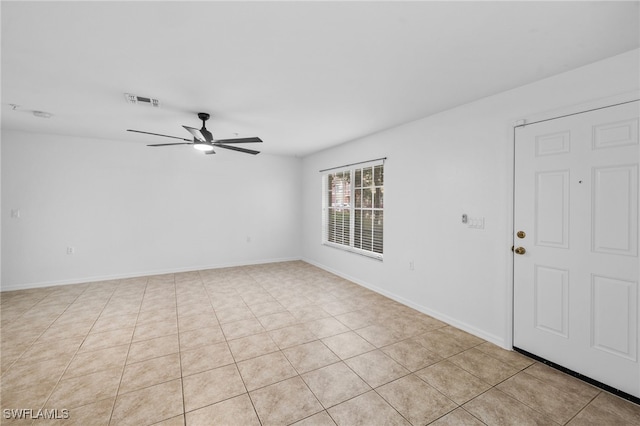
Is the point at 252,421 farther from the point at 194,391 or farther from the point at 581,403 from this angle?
the point at 581,403

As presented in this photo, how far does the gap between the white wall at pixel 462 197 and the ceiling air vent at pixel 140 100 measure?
10.4 feet

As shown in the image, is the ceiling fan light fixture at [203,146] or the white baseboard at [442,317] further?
the ceiling fan light fixture at [203,146]

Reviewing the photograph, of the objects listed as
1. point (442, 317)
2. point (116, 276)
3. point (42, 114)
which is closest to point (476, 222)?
point (442, 317)

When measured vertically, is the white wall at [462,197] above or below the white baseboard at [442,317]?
above

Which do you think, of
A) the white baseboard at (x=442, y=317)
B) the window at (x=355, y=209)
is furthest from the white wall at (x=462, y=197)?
the window at (x=355, y=209)

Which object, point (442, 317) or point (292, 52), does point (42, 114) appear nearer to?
point (292, 52)

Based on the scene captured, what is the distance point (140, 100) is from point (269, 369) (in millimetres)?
3225

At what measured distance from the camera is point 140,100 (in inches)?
119

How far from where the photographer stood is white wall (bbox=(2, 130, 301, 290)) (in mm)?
4430

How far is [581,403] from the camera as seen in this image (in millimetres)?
1946

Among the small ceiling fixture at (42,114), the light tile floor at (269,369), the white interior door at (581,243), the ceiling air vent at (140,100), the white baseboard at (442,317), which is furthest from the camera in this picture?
the small ceiling fixture at (42,114)

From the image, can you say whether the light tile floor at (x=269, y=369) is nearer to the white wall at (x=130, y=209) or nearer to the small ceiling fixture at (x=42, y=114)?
the white wall at (x=130, y=209)

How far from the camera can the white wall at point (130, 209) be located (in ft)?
14.5

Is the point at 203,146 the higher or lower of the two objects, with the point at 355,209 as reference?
higher
